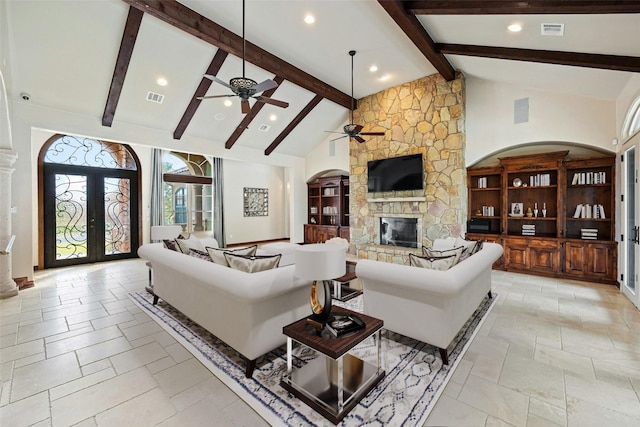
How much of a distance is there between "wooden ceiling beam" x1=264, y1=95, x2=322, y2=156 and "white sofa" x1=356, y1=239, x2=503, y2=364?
5225 millimetres

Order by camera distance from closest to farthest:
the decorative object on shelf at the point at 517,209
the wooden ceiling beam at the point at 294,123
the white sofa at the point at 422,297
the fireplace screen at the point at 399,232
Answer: the white sofa at the point at 422,297 < the decorative object on shelf at the point at 517,209 < the fireplace screen at the point at 399,232 < the wooden ceiling beam at the point at 294,123

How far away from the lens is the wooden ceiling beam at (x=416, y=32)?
11.4ft

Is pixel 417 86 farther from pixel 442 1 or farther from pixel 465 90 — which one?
pixel 442 1

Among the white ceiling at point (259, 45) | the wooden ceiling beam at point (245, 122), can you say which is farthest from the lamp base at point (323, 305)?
the wooden ceiling beam at point (245, 122)

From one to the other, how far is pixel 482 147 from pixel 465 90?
1313 mm

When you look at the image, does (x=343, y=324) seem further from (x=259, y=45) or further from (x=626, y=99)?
(x=626, y=99)

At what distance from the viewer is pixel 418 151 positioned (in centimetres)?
634

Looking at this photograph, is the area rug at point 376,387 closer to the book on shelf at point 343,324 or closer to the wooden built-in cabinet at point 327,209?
the book on shelf at point 343,324

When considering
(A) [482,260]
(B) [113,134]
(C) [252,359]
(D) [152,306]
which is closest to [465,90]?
(A) [482,260]

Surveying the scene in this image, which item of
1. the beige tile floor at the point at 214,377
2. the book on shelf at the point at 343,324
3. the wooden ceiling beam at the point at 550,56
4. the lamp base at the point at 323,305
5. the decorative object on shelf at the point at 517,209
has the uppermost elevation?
the wooden ceiling beam at the point at 550,56

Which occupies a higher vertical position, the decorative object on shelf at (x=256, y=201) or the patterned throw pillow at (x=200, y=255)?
the decorative object on shelf at (x=256, y=201)

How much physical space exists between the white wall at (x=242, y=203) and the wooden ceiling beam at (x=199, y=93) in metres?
3.04

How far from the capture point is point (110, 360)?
2.53 m

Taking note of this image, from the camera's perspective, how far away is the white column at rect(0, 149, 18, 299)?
423 centimetres
